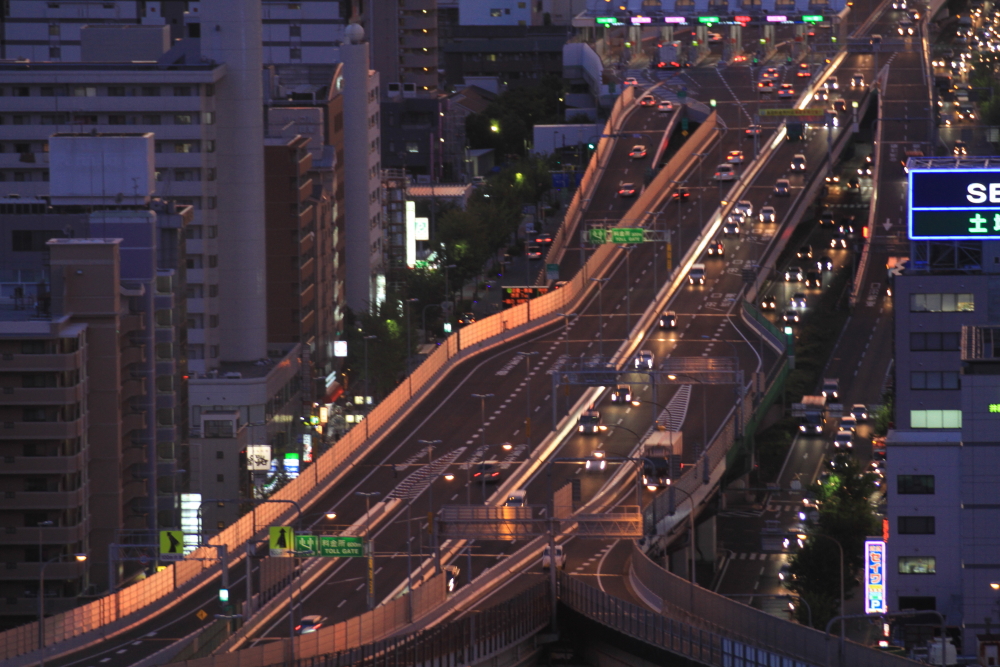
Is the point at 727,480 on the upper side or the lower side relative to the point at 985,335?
lower

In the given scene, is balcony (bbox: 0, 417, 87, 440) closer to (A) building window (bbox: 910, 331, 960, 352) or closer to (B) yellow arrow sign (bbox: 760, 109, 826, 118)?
(A) building window (bbox: 910, 331, 960, 352)

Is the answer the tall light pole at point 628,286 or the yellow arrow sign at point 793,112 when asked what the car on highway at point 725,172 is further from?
the tall light pole at point 628,286

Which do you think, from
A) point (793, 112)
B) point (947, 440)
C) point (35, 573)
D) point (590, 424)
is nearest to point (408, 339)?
point (590, 424)

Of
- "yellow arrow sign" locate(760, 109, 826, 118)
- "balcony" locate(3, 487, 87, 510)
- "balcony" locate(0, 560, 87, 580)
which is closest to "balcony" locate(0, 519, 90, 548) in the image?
"balcony" locate(0, 560, 87, 580)

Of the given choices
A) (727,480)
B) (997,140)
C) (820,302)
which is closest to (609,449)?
(727,480)

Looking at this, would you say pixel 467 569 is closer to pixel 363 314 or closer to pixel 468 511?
pixel 468 511
